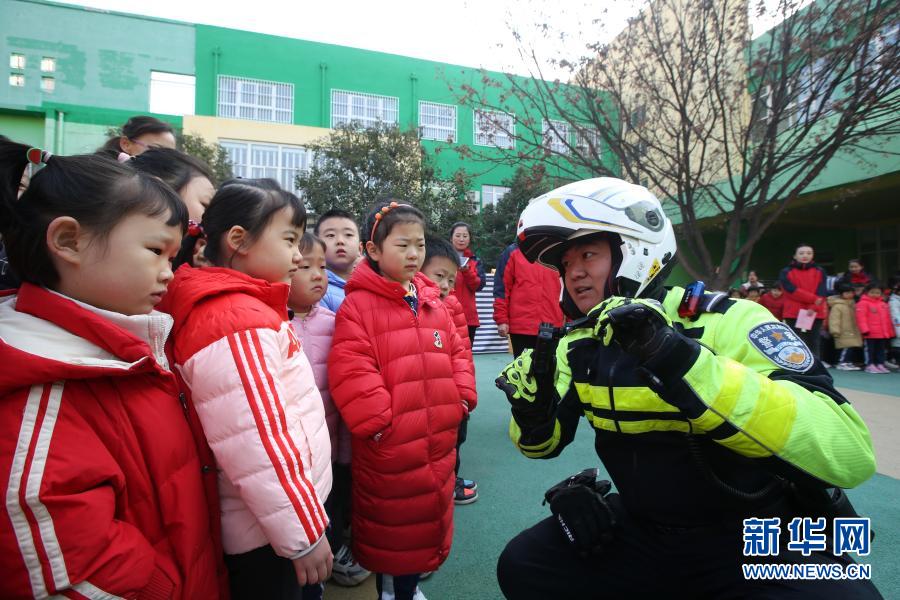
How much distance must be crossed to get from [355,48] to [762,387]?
21.6 meters

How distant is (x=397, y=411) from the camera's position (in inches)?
91.3

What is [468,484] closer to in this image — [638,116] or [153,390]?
[153,390]

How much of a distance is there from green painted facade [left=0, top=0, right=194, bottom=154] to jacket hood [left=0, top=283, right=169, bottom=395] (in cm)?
2012

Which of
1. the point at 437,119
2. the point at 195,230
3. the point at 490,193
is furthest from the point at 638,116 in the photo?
the point at 437,119

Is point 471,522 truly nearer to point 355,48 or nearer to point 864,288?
point 864,288

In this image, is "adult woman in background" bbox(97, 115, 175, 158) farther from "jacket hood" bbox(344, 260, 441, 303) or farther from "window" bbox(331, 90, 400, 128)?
"window" bbox(331, 90, 400, 128)

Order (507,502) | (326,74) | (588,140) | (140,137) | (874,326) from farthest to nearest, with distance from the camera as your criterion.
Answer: (326,74), (874,326), (588,140), (507,502), (140,137)

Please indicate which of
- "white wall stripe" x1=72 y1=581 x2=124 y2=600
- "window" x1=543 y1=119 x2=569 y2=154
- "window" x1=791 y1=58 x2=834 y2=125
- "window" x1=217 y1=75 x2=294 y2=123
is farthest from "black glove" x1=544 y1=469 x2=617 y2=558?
"window" x1=217 y1=75 x2=294 y2=123

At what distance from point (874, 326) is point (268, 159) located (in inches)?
719

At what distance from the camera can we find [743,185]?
631 cm

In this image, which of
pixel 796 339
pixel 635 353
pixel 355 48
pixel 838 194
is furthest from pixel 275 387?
pixel 355 48

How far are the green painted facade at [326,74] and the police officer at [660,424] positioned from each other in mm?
16368

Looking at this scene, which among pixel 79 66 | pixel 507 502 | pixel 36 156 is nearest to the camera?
pixel 36 156

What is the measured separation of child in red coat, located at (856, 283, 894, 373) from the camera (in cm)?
888
